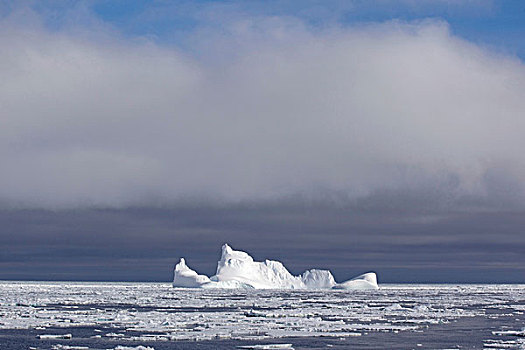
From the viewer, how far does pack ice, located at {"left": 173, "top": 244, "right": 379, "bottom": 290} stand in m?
77.6

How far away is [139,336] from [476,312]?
65.8 ft

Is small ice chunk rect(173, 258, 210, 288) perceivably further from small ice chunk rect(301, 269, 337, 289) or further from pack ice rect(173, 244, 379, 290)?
small ice chunk rect(301, 269, 337, 289)

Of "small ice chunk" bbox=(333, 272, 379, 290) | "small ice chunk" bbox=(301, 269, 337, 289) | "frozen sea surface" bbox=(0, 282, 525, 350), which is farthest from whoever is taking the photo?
"small ice chunk" bbox=(301, 269, 337, 289)

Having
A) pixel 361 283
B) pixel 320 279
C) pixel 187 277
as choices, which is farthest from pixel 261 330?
pixel 320 279

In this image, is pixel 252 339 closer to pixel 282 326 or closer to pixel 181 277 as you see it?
pixel 282 326

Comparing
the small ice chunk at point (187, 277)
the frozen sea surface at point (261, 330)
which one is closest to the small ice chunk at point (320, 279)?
the small ice chunk at point (187, 277)

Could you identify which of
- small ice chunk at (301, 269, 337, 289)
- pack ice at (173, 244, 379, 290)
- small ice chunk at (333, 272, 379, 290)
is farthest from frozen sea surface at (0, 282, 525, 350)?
small ice chunk at (301, 269, 337, 289)

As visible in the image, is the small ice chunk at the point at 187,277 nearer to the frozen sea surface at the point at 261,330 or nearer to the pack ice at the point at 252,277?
the pack ice at the point at 252,277

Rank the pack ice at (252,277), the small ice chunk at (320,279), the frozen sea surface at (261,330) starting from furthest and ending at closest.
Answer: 1. the small ice chunk at (320,279)
2. the pack ice at (252,277)
3. the frozen sea surface at (261,330)

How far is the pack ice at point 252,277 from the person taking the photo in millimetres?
77625

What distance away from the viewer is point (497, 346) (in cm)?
2084

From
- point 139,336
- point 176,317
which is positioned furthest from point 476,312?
point 139,336

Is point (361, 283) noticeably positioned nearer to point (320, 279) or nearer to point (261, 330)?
point (320, 279)

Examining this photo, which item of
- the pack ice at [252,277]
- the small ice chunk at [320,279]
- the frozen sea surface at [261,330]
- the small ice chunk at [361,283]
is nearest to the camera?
the frozen sea surface at [261,330]
